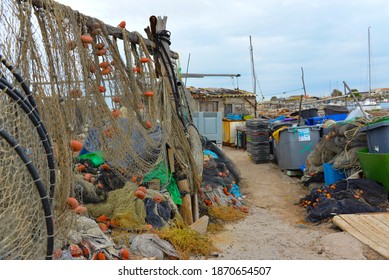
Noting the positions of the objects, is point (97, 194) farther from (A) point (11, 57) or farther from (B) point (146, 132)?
(A) point (11, 57)

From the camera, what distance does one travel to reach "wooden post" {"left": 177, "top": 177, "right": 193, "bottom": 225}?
6.12 m

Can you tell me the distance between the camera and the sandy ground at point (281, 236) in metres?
4.87

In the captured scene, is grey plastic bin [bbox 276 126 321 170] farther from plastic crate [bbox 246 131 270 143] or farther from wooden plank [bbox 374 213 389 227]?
wooden plank [bbox 374 213 389 227]

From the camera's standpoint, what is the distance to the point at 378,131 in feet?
24.3

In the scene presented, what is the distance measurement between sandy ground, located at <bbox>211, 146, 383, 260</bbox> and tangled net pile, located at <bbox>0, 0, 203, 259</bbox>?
3.98 ft

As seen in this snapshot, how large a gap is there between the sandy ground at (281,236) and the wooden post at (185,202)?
52cm

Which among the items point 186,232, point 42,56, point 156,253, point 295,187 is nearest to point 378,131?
point 295,187

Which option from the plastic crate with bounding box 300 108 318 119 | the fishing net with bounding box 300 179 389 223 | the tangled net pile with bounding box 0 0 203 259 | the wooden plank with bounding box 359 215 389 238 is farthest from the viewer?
the plastic crate with bounding box 300 108 318 119

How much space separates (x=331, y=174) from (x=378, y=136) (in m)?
1.36

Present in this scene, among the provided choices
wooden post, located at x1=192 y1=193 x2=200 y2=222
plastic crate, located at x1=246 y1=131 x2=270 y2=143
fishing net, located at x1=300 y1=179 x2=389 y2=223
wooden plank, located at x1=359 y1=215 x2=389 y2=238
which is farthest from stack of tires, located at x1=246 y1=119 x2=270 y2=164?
wooden plank, located at x1=359 y1=215 x2=389 y2=238

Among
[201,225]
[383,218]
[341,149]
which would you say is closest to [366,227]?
[383,218]

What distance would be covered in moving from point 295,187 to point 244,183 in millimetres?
1231

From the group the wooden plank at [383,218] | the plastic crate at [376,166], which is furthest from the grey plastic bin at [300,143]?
the wooden plank at [383,218]

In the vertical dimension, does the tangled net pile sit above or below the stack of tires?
above
